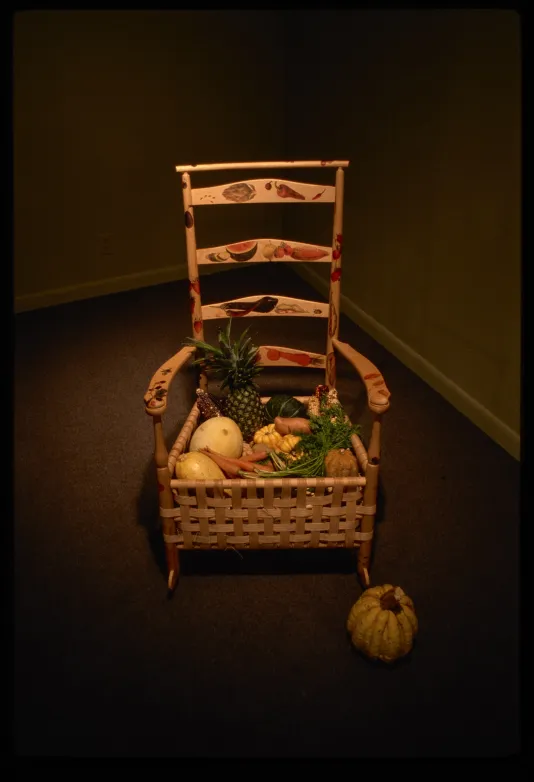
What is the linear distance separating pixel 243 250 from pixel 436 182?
1.14 m

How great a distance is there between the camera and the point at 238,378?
6.40 ft

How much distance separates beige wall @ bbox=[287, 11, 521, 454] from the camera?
2250mm

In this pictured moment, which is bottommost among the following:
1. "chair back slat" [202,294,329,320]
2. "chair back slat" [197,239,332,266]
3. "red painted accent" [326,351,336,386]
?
"red painted accent" [326,351,336,386]

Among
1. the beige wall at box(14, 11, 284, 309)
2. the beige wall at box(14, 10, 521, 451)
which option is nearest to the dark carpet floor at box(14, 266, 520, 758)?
the beige wall at box(14, 10, 521, 451)

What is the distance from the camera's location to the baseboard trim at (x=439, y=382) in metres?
2.42

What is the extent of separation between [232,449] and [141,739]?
731 millimetres

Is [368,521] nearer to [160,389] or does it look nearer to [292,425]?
[292,425]

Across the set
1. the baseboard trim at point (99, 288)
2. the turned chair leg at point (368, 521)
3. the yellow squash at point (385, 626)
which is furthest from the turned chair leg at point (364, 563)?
the baseboard trim at point (99, 288)

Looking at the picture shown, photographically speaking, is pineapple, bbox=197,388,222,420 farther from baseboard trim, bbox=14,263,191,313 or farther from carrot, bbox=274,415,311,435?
baseboard trim, bbox=14,263,191,313

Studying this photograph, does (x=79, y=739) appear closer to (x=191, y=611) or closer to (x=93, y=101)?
(x=191, y=611)

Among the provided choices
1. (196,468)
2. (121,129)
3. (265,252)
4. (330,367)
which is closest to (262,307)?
(265,252)

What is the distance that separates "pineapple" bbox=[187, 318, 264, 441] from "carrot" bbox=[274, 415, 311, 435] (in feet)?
0.27

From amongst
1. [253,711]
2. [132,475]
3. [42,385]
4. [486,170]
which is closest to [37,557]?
[132,475]

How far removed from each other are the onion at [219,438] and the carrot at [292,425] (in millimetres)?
127
